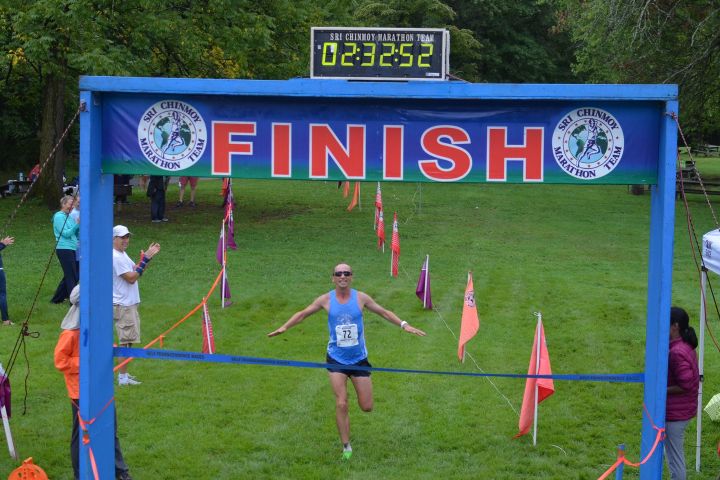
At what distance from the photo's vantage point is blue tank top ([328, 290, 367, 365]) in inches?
326

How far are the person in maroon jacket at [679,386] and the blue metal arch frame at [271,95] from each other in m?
0.50

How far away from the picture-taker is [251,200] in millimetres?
29125

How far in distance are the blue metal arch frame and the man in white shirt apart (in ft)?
9.06

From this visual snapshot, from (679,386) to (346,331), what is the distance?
283 centimetres

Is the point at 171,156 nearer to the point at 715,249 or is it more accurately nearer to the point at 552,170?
the point at 552,170

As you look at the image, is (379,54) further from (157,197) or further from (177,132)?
(157,197)

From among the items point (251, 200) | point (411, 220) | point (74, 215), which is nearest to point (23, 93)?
point (251, 200)

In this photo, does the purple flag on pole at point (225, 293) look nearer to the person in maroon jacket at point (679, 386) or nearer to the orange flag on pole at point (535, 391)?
the orange flag on pole at point (535, 391)

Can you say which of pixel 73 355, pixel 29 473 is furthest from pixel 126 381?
pixel 29 473

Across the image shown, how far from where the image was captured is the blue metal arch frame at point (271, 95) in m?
6.31

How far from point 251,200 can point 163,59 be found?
19.7 feet

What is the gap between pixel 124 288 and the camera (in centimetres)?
1001

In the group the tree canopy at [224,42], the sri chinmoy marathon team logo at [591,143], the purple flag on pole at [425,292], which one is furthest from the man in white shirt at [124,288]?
the tree canopy at [224,42]

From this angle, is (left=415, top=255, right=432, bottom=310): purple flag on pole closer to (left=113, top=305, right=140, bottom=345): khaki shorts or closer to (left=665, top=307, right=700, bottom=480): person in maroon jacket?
(left=113, top=305, right=140, bottom=345): khaki shorts
